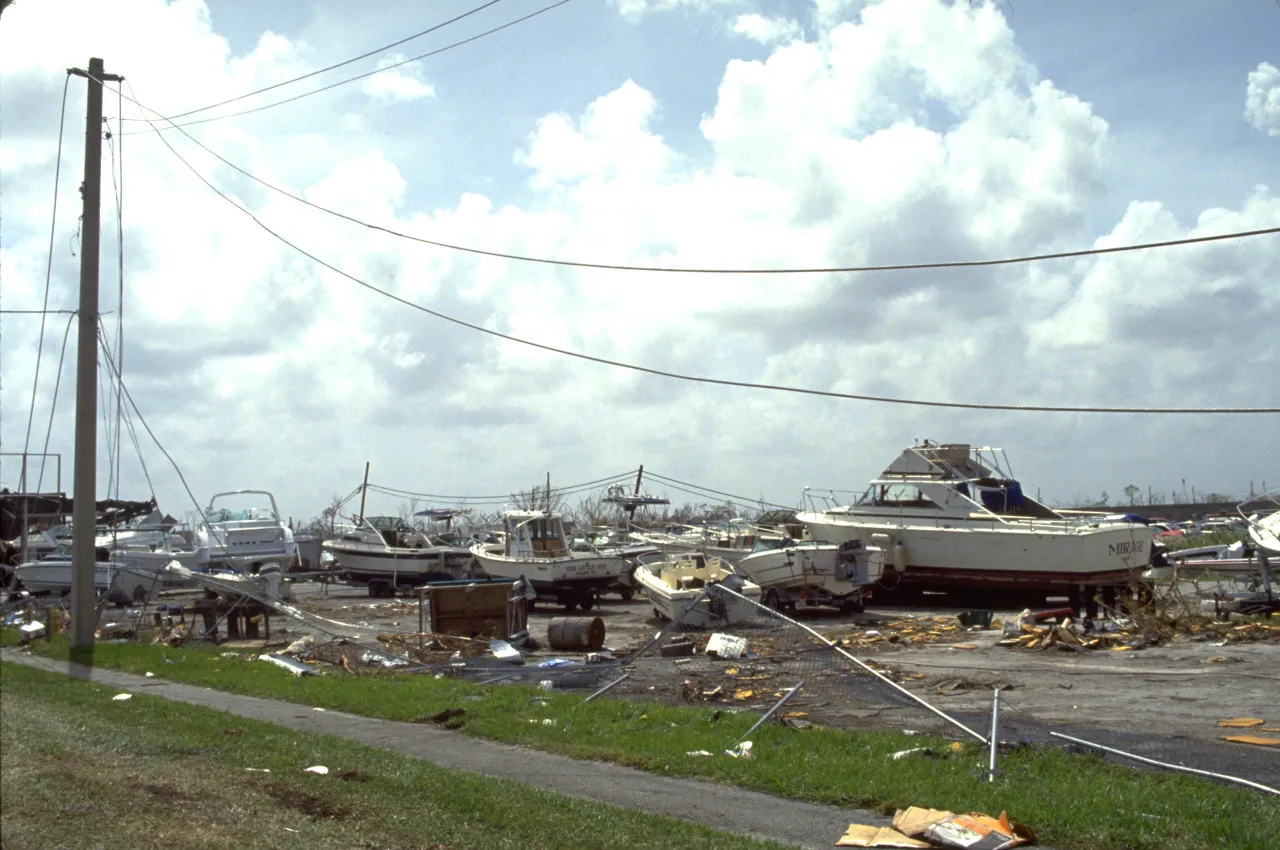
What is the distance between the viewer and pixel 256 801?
805 cm

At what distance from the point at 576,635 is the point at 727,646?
13.7ft

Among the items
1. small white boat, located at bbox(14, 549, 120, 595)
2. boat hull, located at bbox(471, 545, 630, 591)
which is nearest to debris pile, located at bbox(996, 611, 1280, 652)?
boat hull, located at bbox(471, 545, 630, 591)

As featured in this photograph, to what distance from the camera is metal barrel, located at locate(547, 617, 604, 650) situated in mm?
20328

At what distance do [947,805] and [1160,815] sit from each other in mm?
1402

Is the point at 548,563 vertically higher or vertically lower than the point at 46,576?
higher

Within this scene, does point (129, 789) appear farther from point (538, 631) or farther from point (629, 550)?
point (629, 550)

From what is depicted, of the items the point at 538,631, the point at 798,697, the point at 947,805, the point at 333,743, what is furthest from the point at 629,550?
the point at 947,805

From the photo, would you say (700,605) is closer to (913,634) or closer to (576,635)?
(576,635)

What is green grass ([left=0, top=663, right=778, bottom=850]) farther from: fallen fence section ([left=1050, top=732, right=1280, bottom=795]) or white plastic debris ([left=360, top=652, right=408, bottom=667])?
white plastic debris ([left=360, top=652, right=408, bottom=667])

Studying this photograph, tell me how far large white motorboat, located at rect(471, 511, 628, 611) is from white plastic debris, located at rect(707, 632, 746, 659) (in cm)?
1359

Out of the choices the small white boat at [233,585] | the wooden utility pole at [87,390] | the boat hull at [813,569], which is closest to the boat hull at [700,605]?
the boat hull at [813,569]

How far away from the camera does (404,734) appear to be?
12023mm

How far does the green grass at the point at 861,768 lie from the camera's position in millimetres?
7840

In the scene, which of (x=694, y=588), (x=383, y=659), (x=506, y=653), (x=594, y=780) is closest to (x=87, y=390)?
(x=383, y=659)
